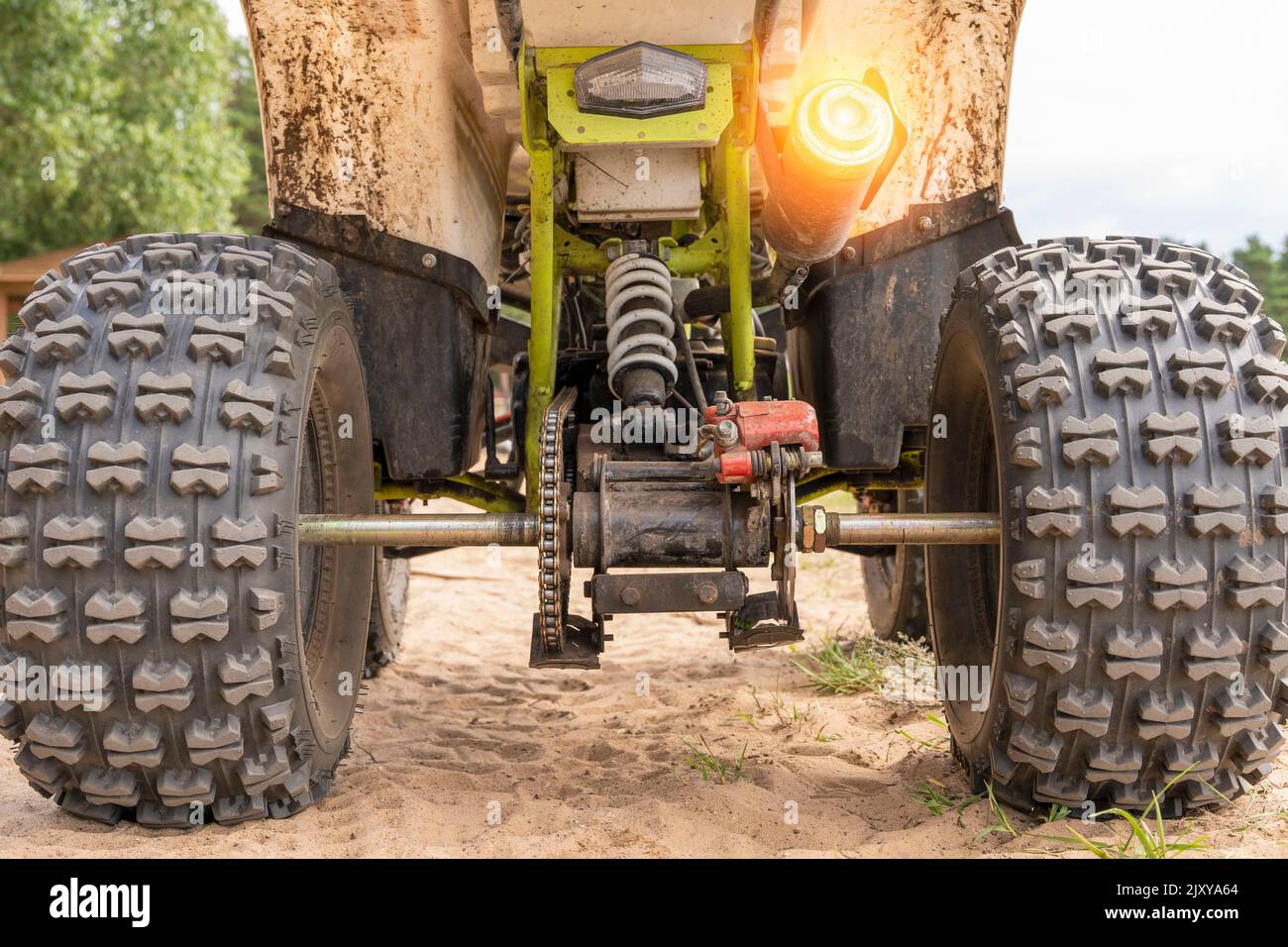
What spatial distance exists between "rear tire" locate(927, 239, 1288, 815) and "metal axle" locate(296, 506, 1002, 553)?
20cm

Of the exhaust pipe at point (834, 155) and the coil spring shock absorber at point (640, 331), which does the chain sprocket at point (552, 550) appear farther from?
the exhaust pipe at point (834, 155)

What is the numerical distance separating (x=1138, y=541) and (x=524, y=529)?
134 cm

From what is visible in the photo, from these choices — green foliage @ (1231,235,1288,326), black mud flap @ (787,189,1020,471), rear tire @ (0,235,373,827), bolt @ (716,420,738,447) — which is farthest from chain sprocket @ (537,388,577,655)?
green foliage @ (1231,235,1288,326)

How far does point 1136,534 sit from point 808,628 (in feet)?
11.8

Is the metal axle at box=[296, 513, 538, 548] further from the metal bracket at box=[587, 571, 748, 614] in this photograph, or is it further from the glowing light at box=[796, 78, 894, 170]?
the glowing light at box=[796, 78, 894, 170]

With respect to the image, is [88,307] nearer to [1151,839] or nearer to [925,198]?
[925,198]

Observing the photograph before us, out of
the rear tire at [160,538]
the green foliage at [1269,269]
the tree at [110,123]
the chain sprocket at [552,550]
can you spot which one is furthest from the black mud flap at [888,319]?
the green foliage at [1269,269]

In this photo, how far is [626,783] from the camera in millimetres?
3090

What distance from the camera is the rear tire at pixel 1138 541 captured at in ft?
7.33

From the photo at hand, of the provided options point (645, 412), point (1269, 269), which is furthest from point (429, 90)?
point (1269, 269)

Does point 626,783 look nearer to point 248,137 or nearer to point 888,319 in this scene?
point 888,319

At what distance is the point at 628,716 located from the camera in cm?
399

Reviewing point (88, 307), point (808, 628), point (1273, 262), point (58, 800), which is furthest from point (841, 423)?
point (1273, 262)

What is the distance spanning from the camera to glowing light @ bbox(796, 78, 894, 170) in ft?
8.73
